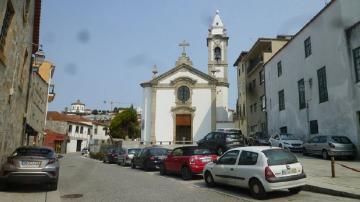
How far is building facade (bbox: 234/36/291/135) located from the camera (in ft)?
117

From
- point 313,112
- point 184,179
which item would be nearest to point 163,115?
point 313,112

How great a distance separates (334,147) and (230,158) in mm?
10728

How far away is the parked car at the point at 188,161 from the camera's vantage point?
13562mm

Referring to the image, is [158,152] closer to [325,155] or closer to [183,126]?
[325,155]

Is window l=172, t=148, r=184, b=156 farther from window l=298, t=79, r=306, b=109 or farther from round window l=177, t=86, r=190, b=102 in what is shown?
round window l=177, t=86, r=190, b=102

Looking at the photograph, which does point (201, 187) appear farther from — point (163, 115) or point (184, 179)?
point (163, 115)

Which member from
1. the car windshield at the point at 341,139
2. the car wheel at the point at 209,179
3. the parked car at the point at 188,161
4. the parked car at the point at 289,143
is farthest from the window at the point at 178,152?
the parked car at the point at 289,143

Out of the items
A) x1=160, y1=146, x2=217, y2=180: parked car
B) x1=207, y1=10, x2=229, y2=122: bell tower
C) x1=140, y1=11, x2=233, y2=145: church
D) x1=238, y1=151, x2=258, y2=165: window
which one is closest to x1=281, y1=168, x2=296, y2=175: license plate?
x1=238, y1=151, x2=258, y2=165: window

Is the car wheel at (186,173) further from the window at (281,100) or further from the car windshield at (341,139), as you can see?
the window at (281,100)

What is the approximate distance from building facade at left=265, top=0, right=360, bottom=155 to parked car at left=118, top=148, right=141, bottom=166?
1362 cm

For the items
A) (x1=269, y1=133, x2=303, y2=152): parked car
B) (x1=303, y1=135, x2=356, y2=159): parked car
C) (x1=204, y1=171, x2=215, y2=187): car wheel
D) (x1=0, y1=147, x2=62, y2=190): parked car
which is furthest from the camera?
(x1=269, y1=133, x2=303, y2=152): parked car

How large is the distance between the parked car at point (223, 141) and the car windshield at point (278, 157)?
35.3ft

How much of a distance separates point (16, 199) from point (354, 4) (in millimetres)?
20688

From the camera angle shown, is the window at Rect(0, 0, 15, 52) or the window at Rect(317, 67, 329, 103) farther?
the window at Rect(317, 67, 329, 103)
